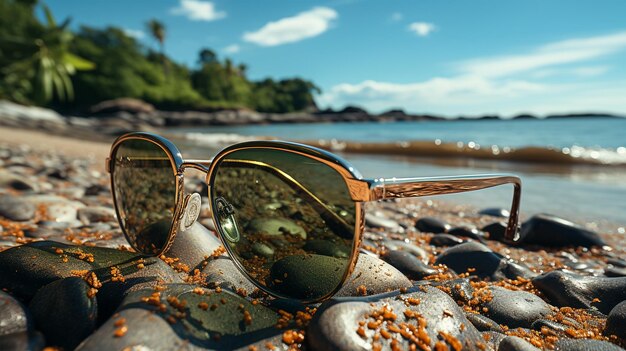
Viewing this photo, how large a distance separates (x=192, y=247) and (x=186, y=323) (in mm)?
847

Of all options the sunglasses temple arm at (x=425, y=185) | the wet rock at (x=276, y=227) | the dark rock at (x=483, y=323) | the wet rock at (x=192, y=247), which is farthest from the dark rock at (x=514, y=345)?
the wet rock at (x=192, y=247)

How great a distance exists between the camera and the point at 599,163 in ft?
32.3

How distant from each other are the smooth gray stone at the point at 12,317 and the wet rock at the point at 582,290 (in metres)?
2.27

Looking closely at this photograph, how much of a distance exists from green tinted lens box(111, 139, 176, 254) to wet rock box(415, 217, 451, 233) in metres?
2.22

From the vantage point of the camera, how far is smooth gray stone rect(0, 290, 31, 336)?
1.21 metres

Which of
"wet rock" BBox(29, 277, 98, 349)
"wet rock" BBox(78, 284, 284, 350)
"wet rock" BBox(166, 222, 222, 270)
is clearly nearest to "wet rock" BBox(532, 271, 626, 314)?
"wet rock" BBox(78, 284, 284, 350)

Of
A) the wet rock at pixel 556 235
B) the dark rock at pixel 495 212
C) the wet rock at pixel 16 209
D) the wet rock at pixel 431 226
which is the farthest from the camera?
the dark rock at pixel 495 212

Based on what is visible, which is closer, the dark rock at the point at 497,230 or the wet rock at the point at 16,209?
the wet rock at the point at 16,209

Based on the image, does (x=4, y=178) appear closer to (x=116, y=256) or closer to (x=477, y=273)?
(x=116, y=256)

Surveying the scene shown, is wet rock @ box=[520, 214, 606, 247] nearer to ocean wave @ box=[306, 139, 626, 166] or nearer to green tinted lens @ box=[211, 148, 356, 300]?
green tinted lens @ box=[211, 148, 356, 300]

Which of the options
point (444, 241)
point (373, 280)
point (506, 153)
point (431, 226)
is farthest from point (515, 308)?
point (506, 153)

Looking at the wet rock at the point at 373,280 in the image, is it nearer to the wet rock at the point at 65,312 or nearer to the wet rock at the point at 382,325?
the wet rock at the point at 382,325

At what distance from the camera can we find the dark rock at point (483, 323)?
5.43 feet

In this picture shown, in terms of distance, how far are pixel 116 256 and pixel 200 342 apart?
0.90 m
